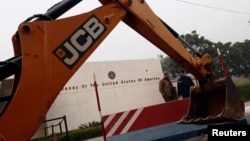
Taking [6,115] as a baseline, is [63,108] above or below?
below

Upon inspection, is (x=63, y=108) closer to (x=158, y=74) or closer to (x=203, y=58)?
(x=158, y=74)

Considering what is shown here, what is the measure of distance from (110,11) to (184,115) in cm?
276

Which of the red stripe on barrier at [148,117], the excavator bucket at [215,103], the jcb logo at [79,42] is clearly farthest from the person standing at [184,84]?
the jcb logo at [79,42]

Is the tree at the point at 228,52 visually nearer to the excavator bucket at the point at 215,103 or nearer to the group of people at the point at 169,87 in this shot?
the group of people at the point at 169,87

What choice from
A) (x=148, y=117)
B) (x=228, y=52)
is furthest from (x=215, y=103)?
(x=228, y=52)

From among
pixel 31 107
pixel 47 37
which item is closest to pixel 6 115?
pixel 31 107

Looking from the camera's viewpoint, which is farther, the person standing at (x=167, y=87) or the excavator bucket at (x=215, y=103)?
the person standing at (x=167, y=87)

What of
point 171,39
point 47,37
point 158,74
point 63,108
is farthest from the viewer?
point 158,74

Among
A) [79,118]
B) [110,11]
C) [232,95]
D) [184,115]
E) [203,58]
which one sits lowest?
[79,118]

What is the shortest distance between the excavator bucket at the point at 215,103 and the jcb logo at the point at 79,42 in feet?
6.92

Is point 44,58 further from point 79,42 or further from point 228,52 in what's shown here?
point 228,52

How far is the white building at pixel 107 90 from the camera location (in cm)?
2122

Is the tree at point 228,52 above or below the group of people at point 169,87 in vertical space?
above

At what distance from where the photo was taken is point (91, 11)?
126 inches
